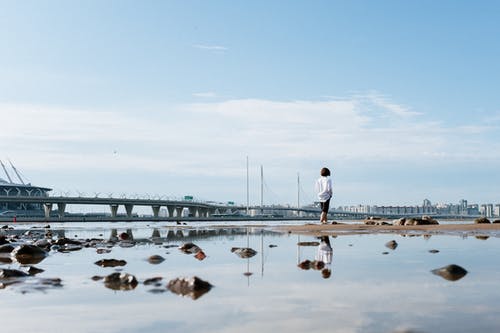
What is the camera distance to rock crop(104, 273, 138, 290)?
21.2ft

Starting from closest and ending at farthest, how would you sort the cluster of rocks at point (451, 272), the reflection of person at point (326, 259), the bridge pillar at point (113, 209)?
1. the cluster of rocks at point (451, 272)
2. the reflection of person at point (326, 259)
3. the bridge pillar at point (113, 209)

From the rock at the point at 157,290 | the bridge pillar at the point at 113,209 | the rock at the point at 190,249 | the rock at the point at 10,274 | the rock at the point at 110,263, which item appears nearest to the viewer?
the rock at the point at 157,290

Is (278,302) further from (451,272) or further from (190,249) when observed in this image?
(190,249)

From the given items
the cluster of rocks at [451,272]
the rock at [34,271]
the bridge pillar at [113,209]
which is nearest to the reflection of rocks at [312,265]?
the cluster of rocks at [451,272]

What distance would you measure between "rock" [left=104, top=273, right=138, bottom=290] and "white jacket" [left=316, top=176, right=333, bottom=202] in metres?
16.7

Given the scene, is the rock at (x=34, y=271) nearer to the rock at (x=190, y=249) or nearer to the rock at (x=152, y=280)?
the rock at (x=152, y=280)

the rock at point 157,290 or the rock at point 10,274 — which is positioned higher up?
the rock at point 157,290

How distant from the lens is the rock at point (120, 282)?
6448 millimetres

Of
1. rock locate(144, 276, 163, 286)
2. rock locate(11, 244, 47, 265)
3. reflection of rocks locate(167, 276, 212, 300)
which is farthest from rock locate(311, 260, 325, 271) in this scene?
rock locate(11, 244, 47, 265)

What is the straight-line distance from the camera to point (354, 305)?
491 centimetres

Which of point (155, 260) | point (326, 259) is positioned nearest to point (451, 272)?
point (326, 259)

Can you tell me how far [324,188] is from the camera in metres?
23.1

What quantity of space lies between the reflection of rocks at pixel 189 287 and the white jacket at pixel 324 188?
1718 centimetres

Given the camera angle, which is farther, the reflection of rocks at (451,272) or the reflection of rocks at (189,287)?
the reflection of rocks at (451,272)
